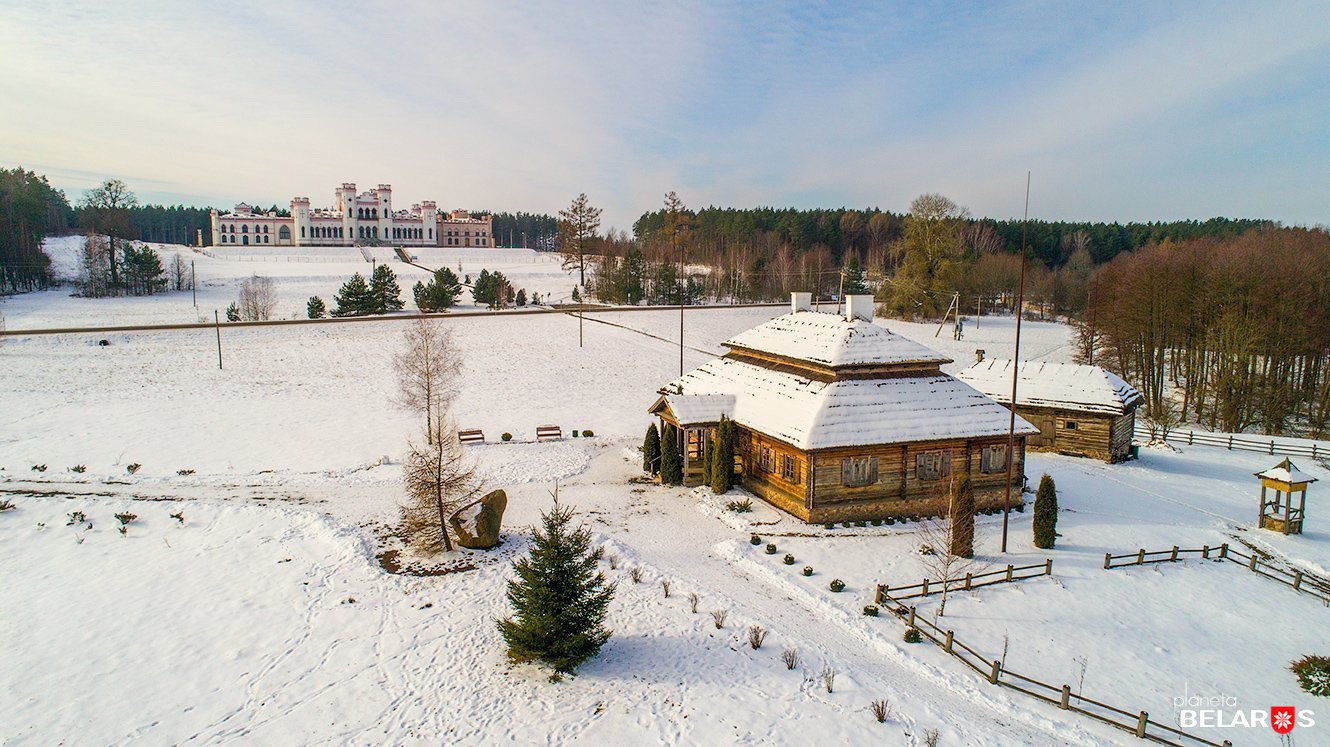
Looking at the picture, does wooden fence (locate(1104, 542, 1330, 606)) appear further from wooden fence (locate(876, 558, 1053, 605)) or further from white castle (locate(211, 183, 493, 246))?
white castle (locate(211, 183, 493, 246))

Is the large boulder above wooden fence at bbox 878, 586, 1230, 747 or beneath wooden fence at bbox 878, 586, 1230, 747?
above

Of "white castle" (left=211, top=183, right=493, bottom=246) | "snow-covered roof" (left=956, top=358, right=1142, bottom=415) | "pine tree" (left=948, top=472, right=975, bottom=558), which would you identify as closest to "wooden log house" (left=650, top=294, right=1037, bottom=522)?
"pine tree" (left=948, top=472, right=975, bottom=558)

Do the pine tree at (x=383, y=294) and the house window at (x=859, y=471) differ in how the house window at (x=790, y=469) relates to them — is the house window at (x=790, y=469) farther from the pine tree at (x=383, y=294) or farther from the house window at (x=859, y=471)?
the pine tree at (x=383, y=294)

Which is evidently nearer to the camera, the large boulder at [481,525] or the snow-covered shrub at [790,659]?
the snow-covered shrub at [790,659]

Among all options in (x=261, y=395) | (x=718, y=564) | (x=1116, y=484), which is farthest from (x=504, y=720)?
(x=261, y=395)

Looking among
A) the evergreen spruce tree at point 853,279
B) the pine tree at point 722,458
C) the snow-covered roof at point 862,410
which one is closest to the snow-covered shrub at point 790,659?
the snow-covered roof at point 862,410

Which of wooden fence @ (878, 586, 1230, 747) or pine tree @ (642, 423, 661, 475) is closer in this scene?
wooden fence @ (878, 586, 1230, 747)
